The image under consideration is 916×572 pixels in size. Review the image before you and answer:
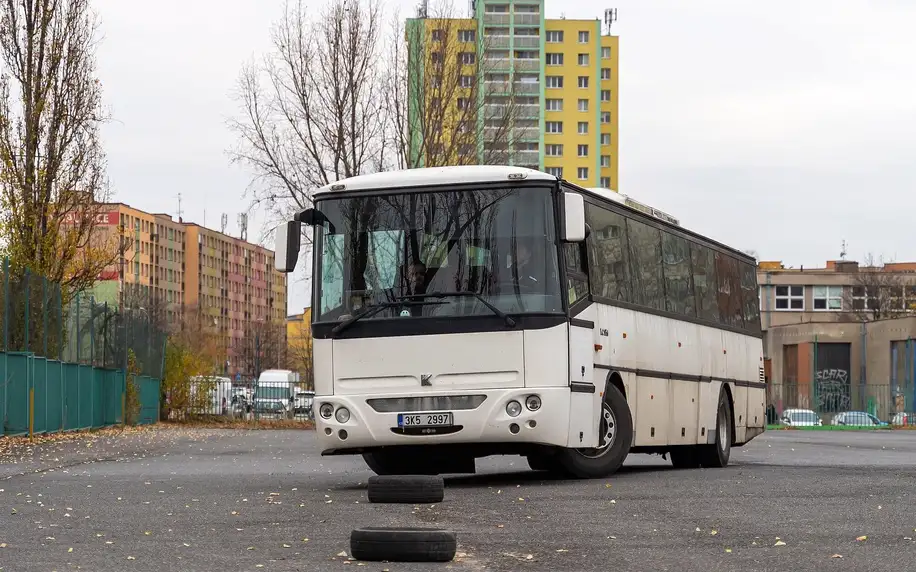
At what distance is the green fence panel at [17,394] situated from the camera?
29562 mm

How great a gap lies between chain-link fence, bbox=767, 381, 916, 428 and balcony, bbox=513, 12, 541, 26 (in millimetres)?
86060

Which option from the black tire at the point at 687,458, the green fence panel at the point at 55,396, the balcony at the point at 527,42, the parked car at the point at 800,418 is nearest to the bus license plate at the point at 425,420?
the black tire at the point at 687,458

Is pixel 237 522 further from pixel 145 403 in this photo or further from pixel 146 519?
pixel 145 403

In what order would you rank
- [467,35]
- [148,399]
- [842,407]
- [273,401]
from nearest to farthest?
1. [148,399]
2. [273,401]
3. [842,407]
4. [467,35]

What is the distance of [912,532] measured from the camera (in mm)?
11016

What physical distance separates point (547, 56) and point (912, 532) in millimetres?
142040

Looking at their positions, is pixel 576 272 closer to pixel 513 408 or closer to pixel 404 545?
pixel 513 408

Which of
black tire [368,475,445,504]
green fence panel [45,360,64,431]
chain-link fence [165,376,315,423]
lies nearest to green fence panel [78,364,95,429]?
green fence panel [45,360,64,431]

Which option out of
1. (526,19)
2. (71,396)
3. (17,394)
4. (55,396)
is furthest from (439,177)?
(526,19)

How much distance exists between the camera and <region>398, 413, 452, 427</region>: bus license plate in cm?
1647

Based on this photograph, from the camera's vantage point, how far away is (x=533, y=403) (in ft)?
54.4

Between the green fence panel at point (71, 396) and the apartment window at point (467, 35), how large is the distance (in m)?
23.7

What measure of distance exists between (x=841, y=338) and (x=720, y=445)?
3309 inches

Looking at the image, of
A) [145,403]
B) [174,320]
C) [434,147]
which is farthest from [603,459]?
[174,320]
